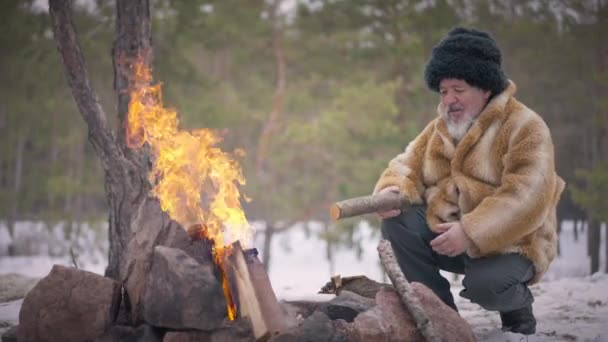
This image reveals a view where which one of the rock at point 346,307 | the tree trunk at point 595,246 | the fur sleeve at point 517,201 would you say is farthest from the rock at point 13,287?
the tree trunk at point 595,246

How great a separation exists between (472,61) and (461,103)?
0.32 meters

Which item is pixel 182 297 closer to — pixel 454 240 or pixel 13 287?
pixel 454 240

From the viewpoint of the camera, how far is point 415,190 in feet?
13.5

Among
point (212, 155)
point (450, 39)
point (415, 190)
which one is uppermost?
point (450, 39)

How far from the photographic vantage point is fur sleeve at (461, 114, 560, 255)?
3346 mm

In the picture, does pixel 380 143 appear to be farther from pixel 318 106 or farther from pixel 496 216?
pixel 496 216

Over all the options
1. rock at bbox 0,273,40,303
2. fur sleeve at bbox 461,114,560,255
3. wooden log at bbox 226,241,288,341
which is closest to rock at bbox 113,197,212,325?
wooden log at bbox 226,241,288,341

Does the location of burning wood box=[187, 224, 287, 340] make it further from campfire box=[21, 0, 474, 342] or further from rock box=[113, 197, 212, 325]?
rock box=[113, 197, 212, 325]

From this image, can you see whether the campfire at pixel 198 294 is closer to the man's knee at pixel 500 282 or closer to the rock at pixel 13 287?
the man's knee at pixel 500 282

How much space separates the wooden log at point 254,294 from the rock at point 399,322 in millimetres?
501

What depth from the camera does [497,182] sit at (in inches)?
143

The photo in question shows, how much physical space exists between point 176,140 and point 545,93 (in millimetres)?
13626

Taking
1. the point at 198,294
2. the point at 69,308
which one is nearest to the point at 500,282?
the point at 198,294

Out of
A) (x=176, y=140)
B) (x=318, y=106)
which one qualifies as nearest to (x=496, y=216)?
(x=176, y=140)
